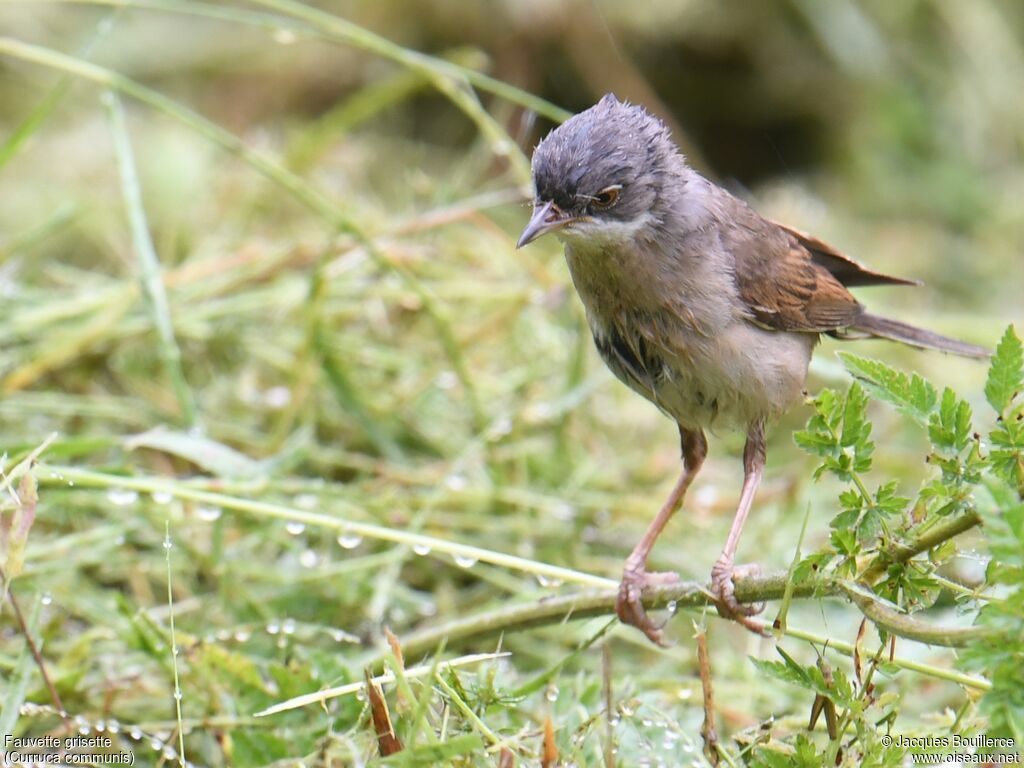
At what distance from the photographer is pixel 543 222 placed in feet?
10.5

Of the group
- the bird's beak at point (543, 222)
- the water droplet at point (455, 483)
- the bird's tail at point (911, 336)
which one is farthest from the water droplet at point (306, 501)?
the bird's tail at point (911, 336)

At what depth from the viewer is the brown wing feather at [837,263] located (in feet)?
12.7

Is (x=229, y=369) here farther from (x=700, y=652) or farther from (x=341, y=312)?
(x=700, y=652)

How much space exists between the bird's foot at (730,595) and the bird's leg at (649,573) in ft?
0.63

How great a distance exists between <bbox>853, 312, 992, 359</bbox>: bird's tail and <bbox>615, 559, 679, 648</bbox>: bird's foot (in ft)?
3.58

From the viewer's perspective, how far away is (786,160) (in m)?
8.75

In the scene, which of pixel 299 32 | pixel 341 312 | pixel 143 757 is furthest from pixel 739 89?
pixel 143 757

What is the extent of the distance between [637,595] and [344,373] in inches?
71.4

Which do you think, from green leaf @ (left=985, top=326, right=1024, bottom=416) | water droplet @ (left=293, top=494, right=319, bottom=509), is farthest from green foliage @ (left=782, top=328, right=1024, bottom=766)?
water droplet @ (left=293, top=494, right=319, bottom=509)

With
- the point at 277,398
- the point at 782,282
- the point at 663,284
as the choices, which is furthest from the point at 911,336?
the point at 277,398

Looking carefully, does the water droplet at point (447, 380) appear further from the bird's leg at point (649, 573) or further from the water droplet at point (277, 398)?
the bird's leg at point (649, 573)

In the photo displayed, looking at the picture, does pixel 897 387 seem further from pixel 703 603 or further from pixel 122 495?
pixel 122 495

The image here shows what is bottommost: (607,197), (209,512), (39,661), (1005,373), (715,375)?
(39,661)

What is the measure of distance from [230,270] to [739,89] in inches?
191
